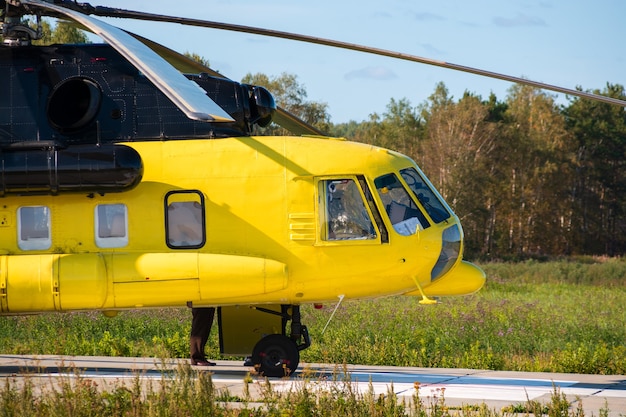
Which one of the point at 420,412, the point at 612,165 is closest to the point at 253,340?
the point at 420,412

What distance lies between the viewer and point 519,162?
7931cm

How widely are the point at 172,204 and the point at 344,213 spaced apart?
2.00 metres

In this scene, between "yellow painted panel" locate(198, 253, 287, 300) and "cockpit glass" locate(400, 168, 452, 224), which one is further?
"cockpit glass" locate(400, 168, 452, 224)

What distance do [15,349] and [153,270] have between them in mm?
5408

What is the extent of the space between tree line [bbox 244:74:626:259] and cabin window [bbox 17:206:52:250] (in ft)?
181

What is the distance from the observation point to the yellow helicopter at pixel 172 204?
1145 cm

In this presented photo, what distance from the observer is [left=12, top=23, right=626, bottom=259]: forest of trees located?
69.4m

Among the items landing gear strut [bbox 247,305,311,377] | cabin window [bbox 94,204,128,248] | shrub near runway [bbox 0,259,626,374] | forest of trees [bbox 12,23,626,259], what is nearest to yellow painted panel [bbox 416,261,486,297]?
landing gear strut [bbox 247,305,311,377]

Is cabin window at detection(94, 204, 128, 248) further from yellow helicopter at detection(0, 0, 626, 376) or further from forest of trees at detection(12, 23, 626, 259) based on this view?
forest of trees at detection(12, 23, 626, 259)

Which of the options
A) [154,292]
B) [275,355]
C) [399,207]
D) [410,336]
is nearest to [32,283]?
[154,292]

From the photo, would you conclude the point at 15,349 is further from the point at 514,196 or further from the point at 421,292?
the point at 514,196

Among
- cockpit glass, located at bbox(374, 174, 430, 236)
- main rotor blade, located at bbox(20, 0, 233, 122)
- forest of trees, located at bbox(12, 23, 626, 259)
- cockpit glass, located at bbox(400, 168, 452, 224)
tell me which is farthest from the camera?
forest of trees, located at bbox(12, 23, 626, 259)

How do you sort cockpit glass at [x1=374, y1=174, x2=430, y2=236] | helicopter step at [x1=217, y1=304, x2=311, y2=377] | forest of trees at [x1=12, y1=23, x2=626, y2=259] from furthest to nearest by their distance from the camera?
forest of trees at [x1=12, y1=23, x2=626, y2=259] < helicopter step at [x1=217, y1=304, x2=311, y2=377] < cockpit glass at [x1=374, y1=174, x2=430, y2=236]

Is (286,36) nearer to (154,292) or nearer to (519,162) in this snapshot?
(154,292)
